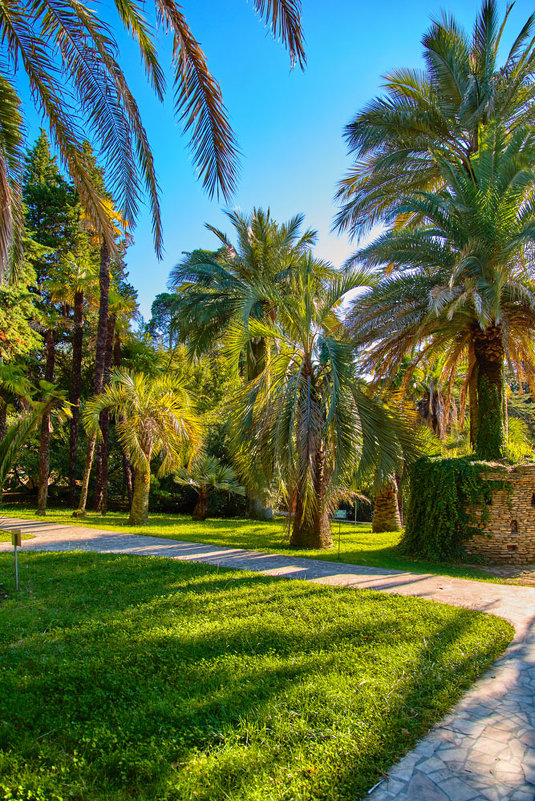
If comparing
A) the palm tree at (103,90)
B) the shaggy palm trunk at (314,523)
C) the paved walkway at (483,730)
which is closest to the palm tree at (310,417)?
the shaggy palm trunk at (314,523)

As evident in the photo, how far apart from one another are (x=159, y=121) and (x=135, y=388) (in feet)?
34.0

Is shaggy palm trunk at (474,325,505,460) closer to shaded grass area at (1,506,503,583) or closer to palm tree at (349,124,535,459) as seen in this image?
palm tree at (349,124,535,459)

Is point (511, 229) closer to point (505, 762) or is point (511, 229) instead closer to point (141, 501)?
point (505, 762)

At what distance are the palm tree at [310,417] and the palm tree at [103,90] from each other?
18.5ft

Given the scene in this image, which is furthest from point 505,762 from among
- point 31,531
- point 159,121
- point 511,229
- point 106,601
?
point 31,531

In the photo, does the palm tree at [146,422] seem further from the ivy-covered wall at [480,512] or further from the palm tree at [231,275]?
the ivy-covered wall at [480,512]

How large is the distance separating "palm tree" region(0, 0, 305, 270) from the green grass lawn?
3.96 meters

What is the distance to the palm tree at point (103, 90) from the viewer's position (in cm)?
466

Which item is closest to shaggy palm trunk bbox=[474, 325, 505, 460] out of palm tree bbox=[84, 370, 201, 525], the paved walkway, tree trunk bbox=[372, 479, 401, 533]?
the paved walkway

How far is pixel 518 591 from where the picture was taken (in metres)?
7.66

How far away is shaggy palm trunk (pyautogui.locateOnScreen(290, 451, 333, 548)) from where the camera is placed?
443 inches

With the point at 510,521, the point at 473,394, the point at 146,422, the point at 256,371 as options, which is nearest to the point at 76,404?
the point at 146,422

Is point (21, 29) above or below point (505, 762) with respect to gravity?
above

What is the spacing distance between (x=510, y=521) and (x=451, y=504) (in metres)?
1.25
